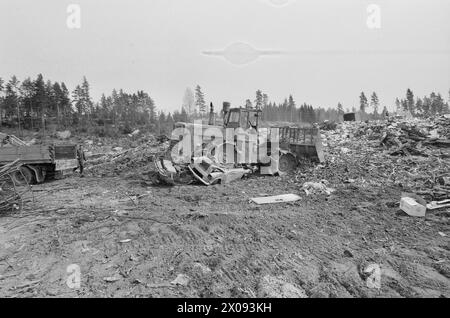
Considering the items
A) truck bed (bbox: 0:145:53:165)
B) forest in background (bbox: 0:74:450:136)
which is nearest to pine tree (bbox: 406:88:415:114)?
forest in background (bbox: 0:74:450:136)

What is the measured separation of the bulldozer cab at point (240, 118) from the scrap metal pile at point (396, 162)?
8.46 feet

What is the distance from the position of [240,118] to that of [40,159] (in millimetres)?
7273

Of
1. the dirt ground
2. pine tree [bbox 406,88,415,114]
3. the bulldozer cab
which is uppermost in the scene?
pine tree [bbox 406,88,415,114]

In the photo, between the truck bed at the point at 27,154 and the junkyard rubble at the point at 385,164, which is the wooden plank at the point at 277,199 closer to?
the junkyard rubble at the point at 385,164

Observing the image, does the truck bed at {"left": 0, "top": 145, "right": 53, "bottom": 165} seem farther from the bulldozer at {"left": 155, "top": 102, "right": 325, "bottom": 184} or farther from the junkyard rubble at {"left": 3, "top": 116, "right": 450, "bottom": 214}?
the bulldozer at {"left": 155, "top": 102, "right": 325, "bottom": 184}

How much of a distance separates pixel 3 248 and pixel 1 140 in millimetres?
8454

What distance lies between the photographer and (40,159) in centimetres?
946

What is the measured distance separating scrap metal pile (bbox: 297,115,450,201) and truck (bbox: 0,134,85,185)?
8.61m

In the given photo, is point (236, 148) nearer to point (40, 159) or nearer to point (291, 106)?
point (40, 159)

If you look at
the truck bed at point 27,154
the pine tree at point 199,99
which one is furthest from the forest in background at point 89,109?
the truck bed at point 27,154

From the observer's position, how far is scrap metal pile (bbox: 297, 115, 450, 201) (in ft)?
24.8

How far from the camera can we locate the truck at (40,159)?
29.6ft
